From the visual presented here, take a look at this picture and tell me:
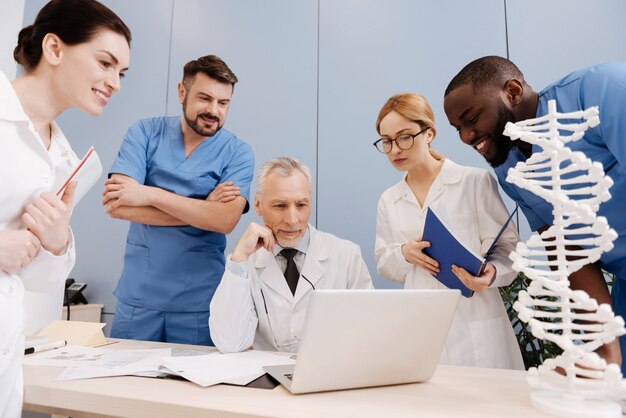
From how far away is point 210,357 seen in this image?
113cm

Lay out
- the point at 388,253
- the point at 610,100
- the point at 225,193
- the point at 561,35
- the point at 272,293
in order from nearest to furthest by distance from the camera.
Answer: the point at 610,100 < the point at 272,293 < the point at 388,253 < the point at 225,193 < the point at 561,35

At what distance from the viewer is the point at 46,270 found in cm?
103

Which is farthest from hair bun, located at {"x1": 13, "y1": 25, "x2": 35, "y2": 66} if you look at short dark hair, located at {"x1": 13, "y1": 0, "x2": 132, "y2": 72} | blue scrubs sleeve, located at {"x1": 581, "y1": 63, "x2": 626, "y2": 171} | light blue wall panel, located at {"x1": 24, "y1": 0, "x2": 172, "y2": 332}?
light blue wall panel, located at {"x1": 24, "y1": 0, "x2": 172, "y2": 332}

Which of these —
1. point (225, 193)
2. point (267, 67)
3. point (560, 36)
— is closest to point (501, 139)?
point (225, 193)

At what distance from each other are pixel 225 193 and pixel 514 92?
108 cm

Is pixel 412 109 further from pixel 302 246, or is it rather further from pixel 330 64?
pixel 330 64

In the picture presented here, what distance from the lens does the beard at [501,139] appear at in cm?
122

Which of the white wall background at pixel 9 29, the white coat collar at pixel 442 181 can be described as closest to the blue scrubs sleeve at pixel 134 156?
the white coat collar at pixel 442 181

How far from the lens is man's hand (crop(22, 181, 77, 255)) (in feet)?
3.05

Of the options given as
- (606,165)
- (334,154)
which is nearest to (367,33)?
(334,154)

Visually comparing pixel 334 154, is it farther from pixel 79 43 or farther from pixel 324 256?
pixel 79 43

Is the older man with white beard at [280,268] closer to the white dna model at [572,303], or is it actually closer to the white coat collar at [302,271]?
the white coat collar at [302,271]

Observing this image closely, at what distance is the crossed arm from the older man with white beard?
0.51 feet

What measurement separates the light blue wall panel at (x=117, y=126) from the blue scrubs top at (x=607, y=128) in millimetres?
2342
